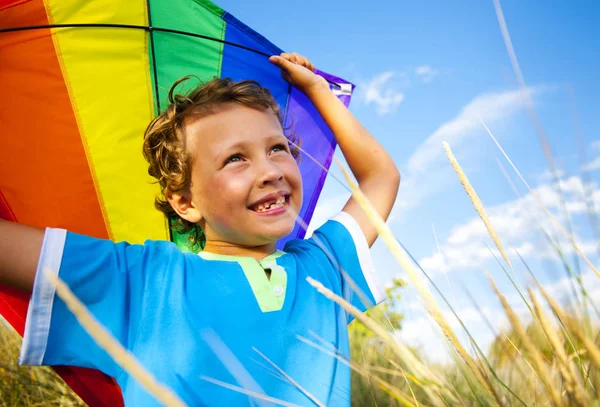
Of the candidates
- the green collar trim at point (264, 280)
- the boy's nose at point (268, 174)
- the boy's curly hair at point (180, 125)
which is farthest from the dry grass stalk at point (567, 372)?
the boy's curly hair at point (180, 125)

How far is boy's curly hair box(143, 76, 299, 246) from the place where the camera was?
1683 mm

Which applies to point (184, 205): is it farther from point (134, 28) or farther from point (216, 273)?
point (134, 28)

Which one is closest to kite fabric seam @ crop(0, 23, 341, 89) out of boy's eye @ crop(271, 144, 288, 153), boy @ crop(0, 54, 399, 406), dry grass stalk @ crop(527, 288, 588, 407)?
boy @ crop(0, 54, 399, 406)

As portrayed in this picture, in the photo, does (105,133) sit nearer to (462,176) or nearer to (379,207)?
(379,207)

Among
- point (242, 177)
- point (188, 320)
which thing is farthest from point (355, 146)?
point (188, 320)

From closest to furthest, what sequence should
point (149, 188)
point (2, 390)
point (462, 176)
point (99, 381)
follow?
point (462, 176), point (99, 381), point (2, 390), point (149, 188)

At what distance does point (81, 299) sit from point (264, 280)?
501 millimetres

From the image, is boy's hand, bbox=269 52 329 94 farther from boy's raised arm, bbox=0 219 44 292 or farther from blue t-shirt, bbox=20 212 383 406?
boy's raised arm, bbox=0 219 44 292

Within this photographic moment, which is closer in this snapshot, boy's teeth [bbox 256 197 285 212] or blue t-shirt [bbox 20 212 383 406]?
blue t-shirt [bbox 20 212 383 406]

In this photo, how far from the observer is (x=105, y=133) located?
74.5 inches

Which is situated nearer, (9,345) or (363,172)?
(363,172)

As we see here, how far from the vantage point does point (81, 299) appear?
124 cm

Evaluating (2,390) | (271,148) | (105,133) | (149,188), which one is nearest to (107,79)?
(105,133)

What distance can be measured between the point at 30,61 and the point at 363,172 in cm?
132
